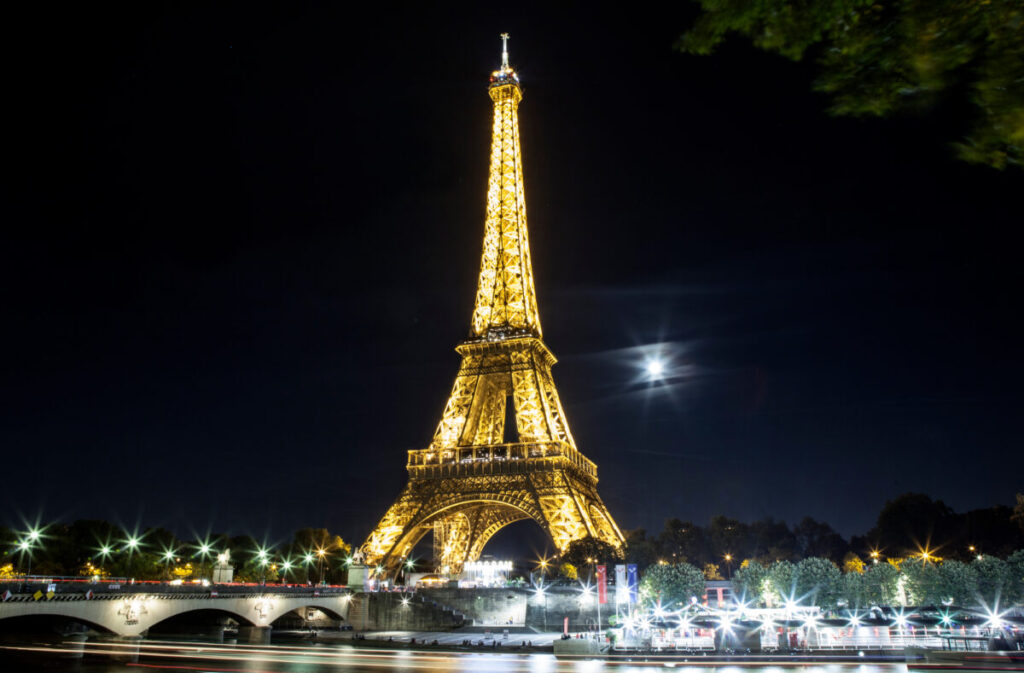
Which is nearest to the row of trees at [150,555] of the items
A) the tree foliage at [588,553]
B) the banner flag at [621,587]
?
the tree foliage at [588,553]

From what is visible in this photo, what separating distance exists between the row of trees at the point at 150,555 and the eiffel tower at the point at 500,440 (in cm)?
1390

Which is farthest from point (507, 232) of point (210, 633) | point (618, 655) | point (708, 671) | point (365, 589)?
point (708, 671)

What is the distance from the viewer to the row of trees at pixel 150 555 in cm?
5928

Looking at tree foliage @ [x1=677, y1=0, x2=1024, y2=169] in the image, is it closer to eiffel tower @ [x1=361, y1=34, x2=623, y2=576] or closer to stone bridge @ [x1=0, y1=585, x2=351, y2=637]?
stone bridge @ [x1=0, y1=585, x2=351, y2=637]

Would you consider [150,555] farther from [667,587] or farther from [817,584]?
[817,584]

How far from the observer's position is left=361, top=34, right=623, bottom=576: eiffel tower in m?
49.2

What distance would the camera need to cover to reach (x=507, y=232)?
63.2 meters

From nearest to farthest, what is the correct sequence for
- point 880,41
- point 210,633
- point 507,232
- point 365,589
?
point 880,41 < point 210,633 < point 365,589 < point 507,232

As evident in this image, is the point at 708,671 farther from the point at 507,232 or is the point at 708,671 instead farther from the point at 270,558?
the point at 270,558

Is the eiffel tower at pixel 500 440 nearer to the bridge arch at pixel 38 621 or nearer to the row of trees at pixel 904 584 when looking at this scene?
the row of trees at pixel 904 584

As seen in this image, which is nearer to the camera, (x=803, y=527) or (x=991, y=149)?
(x=991, y=149)

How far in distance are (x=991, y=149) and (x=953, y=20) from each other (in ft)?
4.10

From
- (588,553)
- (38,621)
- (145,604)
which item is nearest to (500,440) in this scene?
(588,553)

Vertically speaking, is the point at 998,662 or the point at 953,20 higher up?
the point at 953,20
